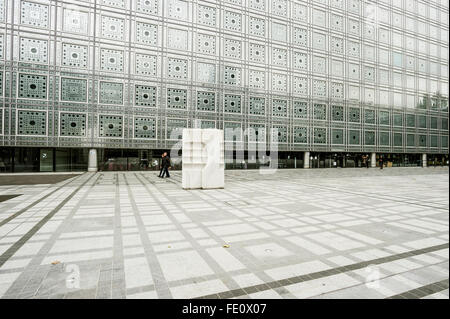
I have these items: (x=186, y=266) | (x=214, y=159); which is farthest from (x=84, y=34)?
(x=186, y=266)

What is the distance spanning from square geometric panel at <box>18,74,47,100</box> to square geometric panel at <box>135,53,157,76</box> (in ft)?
26.5

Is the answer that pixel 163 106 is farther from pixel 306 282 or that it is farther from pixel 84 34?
pixel 306 282

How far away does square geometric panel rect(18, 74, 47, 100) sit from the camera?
21.4m

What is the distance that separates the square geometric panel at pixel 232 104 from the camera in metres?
28.0

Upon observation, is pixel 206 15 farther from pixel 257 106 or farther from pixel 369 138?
pixel 369 138

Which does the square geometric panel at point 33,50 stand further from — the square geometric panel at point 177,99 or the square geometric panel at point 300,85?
the square geometric panel at point 300,85

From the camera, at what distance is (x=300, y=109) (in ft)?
104

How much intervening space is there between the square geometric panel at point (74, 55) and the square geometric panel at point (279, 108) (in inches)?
799

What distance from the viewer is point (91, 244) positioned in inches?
174

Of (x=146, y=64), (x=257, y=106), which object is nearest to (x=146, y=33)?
(x=146, y=64)

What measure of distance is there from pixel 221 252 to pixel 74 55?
2584cm

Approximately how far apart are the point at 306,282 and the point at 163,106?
81.2ft

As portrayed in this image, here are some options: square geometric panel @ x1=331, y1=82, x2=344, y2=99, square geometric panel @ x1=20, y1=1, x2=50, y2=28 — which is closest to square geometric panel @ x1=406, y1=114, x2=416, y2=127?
square geometric panel @ x1=331, y1=82, x2=344, y2=99

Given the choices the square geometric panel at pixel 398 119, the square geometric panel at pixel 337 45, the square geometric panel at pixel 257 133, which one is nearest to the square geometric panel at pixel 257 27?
the square geometric panel at pixel 337 45
